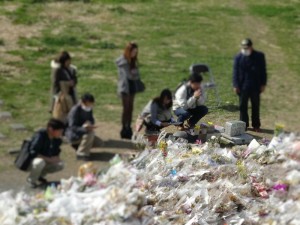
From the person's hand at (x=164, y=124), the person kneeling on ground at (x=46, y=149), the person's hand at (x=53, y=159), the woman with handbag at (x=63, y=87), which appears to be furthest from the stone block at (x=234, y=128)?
the woman with handbag at (x=63, y=87)

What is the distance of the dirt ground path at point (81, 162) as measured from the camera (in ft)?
30.2

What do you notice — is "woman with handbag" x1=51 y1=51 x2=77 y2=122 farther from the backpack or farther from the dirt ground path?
the backpack

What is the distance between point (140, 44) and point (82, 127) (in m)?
5.99

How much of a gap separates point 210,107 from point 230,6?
13.0 m

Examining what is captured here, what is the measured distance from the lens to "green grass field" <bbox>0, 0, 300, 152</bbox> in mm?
13445

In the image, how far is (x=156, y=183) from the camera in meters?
5.43

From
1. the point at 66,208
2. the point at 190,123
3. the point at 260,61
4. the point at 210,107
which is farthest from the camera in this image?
the point at 260,61

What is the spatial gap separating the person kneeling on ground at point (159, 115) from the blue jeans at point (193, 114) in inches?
4.6

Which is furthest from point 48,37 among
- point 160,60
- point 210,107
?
point 210,107

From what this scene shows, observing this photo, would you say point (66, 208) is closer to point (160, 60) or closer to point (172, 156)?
point (172, 156)

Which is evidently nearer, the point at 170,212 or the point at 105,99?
the point at 170,212

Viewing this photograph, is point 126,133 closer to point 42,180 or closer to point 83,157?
point 83,157

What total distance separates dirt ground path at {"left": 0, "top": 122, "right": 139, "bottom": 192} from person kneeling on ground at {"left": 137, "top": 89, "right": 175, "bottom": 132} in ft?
1.87

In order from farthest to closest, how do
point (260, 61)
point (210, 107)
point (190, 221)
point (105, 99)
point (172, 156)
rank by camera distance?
point (105, 99) → point (260, 61) → point (210, 107) → point (172, 156) → point (190, 221)
